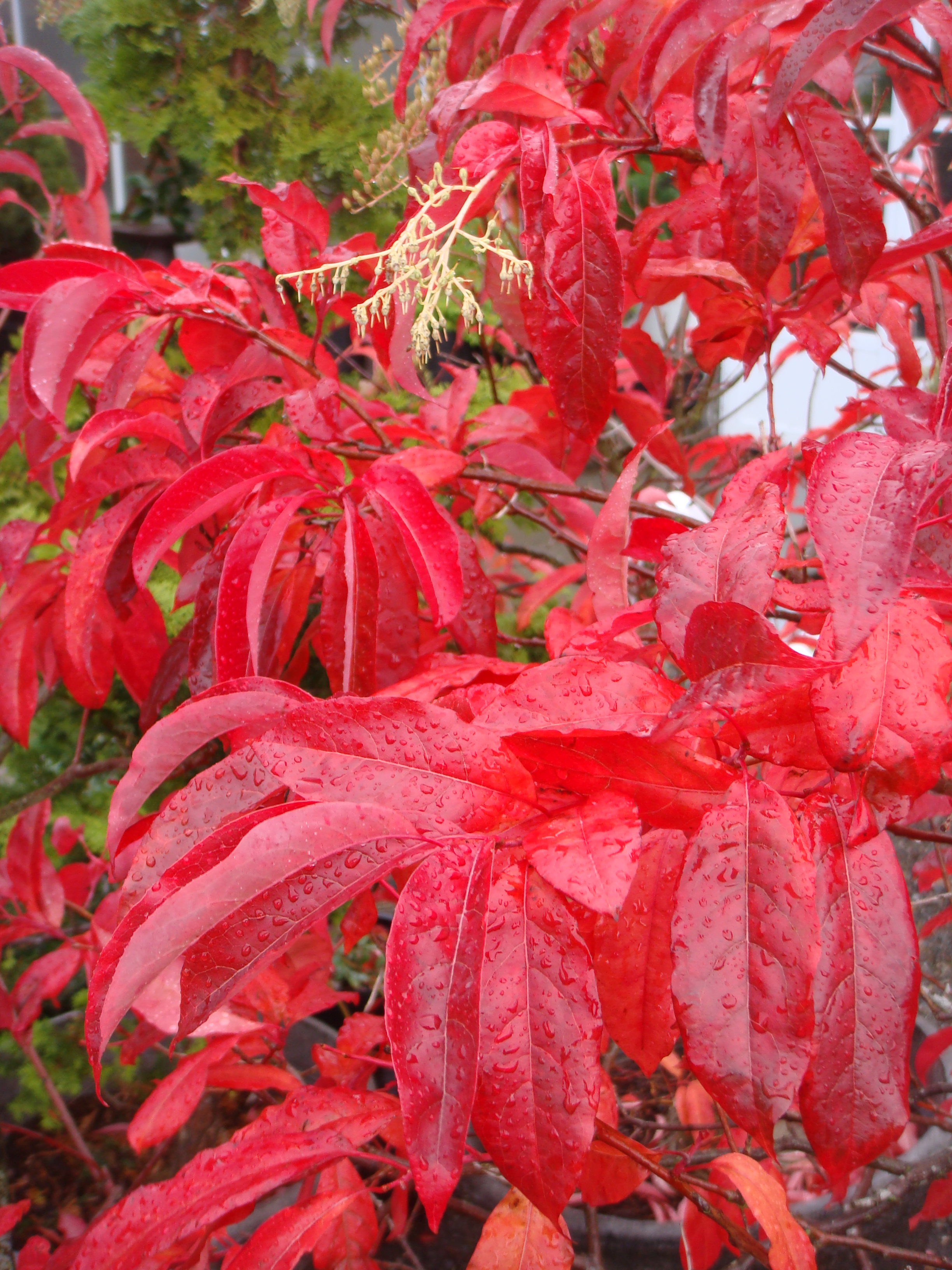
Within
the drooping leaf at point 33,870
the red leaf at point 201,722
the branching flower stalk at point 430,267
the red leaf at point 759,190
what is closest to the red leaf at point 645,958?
the red leaf at point 201,722

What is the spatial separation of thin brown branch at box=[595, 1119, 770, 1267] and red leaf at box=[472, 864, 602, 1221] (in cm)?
29

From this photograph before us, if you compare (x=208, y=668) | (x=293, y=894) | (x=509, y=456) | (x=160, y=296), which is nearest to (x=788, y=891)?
(x=293, y=894)

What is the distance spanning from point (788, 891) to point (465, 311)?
38 centimetres

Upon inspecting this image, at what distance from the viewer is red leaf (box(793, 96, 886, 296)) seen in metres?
0.63

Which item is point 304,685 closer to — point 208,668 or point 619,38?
point 208,668

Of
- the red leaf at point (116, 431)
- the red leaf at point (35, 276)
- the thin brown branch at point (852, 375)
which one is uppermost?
the red leaf at point (35, 276)

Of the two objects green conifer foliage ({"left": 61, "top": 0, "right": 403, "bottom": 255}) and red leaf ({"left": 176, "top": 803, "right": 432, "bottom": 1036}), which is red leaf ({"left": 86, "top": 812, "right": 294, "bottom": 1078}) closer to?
red leaf ({"left": 176, "top": 803, "right": 432, "bottom": 1036})

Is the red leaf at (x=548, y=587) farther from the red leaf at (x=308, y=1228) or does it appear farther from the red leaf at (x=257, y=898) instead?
the red leaf at (x=257, y=898)

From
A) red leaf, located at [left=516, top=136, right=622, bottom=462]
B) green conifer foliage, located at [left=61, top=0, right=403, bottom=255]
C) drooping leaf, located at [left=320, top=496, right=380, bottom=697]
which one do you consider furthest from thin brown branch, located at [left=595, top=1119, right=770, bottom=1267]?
green conifer foliage, located at [left=61, top=0, right=403, bottom=255]

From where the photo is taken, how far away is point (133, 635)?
0.91 metres

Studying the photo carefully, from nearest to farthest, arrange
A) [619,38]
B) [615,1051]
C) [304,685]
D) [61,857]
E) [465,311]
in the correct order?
[465,311], [619,38], [615,1051], [61,857], [304,685]

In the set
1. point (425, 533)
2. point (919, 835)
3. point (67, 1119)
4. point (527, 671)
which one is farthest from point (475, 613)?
point (67, 1119)

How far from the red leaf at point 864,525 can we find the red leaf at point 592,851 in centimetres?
11

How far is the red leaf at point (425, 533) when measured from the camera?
0.63m
